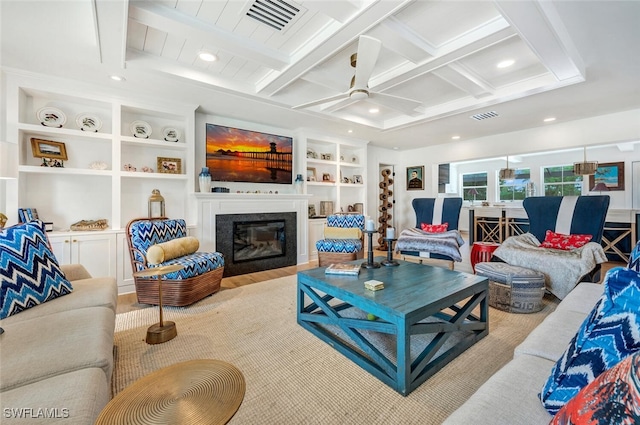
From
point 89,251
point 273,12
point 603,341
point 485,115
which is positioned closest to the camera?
point 603,341

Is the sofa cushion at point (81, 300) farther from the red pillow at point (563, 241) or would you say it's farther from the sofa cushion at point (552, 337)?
the red pillow at point (563, 241)

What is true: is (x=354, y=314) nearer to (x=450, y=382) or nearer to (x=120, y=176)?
(x=450, y=382)

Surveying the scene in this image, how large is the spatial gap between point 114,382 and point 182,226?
6.53 ft

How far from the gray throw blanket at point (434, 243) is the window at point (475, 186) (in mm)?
4172

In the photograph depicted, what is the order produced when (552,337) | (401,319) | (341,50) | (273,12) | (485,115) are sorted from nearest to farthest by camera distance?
1. (552,337)
2. (401,319)
3. (273,12)
4. (341,50)
5. (485,115)

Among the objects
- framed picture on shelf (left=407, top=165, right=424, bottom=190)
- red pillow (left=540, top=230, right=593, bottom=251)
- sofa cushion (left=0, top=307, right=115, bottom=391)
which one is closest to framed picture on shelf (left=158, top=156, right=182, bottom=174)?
sofa cushion (left=0, top=307, right=115, bottom=391)

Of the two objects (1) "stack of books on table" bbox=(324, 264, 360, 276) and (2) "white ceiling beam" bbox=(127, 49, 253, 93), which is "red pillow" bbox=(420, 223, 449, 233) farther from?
(2) "white ceiling beam" bbox=(127, 49, 253, 93)

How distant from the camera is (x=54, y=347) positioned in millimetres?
1164

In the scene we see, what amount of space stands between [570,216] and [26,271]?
5.10 m

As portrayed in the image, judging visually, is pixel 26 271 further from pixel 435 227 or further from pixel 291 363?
pixel 435 227

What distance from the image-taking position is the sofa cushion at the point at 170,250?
2.58 metres

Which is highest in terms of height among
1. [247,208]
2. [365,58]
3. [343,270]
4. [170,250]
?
[365,58]

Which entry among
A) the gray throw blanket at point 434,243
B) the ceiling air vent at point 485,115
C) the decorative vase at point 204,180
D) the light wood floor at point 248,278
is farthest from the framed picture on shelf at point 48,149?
the ceiling air vent at point 485,115

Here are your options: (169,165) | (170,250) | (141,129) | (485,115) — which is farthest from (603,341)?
(141,129)
